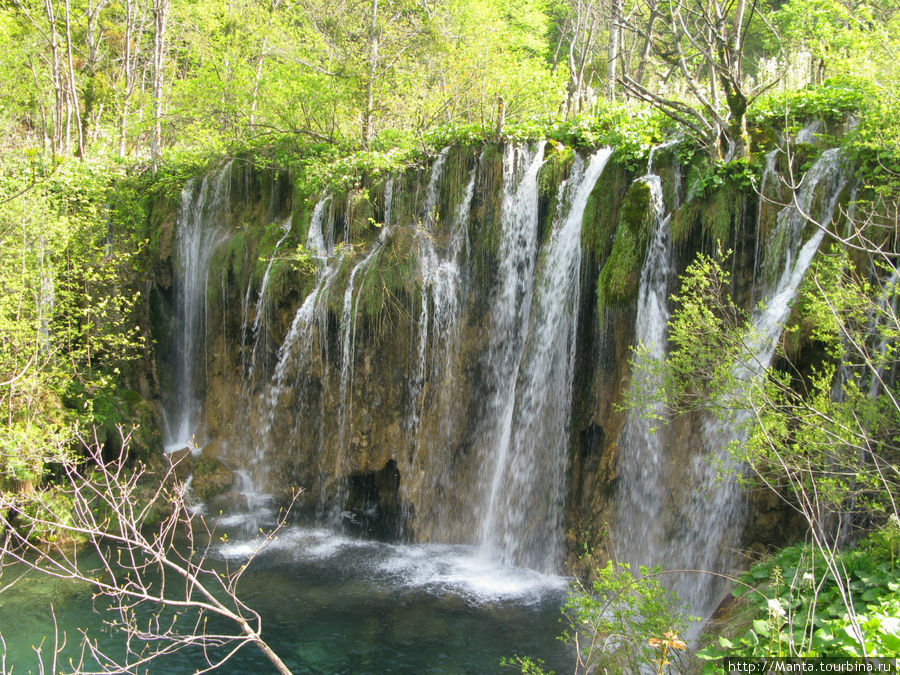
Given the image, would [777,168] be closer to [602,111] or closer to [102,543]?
[602,111]

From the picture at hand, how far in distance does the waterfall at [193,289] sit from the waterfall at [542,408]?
7.57 m

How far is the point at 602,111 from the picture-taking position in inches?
527

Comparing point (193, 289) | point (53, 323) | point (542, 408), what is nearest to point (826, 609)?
point (542, 408)

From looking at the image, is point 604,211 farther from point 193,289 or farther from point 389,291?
point 193,289

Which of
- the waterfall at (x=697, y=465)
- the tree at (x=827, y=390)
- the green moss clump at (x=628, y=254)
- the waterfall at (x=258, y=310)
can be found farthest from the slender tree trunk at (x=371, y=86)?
the tree at (x=827, y=390)

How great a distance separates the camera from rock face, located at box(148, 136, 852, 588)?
396 inches

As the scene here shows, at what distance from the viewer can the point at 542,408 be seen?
10.9 metres

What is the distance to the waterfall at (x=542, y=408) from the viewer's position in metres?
10.6

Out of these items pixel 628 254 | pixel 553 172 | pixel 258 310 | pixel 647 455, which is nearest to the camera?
pixel 647 455

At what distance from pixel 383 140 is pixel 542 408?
7.64 m

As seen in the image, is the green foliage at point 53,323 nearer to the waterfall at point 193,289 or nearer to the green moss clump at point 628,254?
the waterfall at point 193,289

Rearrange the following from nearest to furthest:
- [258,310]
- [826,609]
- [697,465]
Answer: [826,609]
[697,465]
[258,310]

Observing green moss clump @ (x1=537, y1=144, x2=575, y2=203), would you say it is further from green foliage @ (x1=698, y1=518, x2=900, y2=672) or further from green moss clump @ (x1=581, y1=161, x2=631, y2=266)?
green foliage @ (x1=698, y1=518, x2=900, y2=672)

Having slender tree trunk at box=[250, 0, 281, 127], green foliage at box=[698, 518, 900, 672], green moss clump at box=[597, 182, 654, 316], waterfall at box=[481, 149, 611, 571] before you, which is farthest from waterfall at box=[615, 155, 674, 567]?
slender tree trunk at box=[250, 0, 281, 127]
